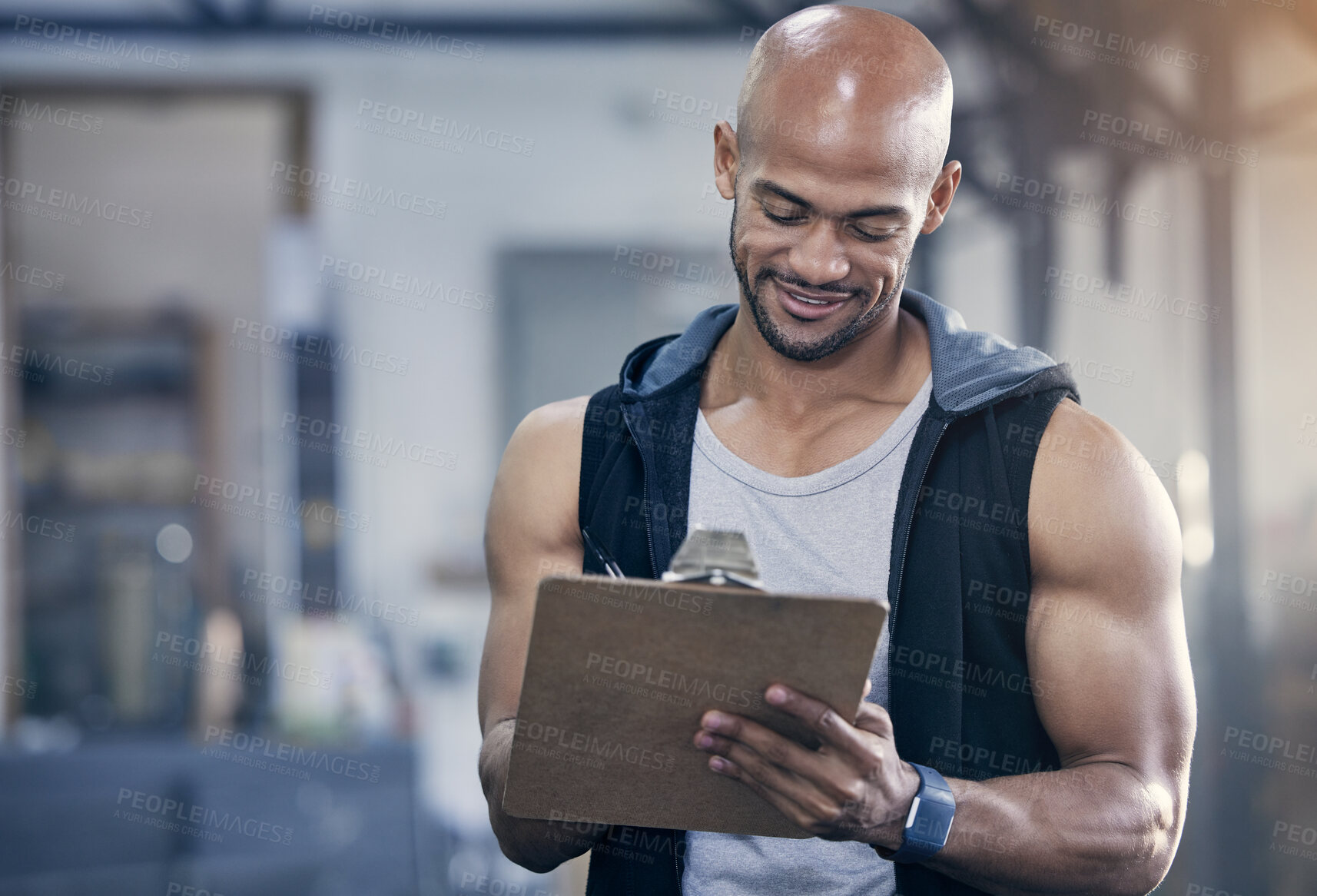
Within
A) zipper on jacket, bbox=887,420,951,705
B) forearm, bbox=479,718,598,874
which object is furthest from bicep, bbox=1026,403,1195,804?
forearm, bbox=479,718,598,874

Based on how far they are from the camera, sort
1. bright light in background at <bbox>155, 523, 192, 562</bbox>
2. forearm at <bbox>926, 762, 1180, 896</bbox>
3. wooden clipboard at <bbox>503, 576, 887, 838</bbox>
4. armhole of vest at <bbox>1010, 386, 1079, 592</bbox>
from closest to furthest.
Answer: wooden clipboard at <bbox>503, 576, 887, 838</bbox>, forearm at <bbox>926, 762, 1180, 896</bbox>, armhole of vest at <bbox>1010, 386, 1079, 592</bbox>, bright light in background at <bbox>155, 523, 192, 562</bbox>

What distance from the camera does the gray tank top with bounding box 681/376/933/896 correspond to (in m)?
1.37

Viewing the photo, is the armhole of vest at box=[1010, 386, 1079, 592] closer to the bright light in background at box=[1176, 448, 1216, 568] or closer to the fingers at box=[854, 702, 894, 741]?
the fingers at box=[854, 702, 894, 741]

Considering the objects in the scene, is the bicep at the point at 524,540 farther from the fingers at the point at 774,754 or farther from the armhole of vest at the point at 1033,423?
the armhole of vest at the point at 1033,423

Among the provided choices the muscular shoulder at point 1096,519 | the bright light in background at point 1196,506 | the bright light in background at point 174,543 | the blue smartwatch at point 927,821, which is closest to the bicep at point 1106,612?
the muscular shoulder at point 1096,519

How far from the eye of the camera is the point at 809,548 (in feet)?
4.65

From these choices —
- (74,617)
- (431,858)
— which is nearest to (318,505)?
(74,617)

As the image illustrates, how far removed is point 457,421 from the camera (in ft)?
17.4

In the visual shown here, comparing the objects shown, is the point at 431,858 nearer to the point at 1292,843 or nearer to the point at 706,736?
the point at 1292,843

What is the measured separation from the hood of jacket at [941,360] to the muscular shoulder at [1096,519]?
80 millimetres

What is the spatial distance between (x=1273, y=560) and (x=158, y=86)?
5.07 metres

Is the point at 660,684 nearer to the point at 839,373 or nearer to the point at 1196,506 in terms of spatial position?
the point at 839,373

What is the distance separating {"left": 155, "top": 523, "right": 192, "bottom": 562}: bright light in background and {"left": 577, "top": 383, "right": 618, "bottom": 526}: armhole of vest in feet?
13.8

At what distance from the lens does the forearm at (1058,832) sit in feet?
4.05
